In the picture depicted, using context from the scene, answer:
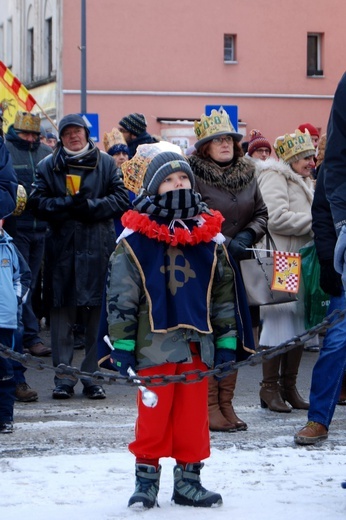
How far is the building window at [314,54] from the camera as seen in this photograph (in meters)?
41.8

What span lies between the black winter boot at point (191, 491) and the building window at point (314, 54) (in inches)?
1458

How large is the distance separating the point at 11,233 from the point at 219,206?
1.54m

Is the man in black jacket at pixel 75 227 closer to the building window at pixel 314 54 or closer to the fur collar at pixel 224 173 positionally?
the fur collar at pixel 224 173

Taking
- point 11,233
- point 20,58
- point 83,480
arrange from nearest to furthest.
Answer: point 83,480 < point 11,233 < point 20,58

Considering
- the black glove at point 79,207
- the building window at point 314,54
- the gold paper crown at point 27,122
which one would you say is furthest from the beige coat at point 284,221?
the building window at point 314,54

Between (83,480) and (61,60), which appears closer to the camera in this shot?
(83,480)

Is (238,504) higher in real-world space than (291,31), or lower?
lower

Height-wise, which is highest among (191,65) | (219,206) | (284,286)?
(191,65)

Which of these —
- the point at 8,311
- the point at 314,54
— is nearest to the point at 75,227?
the point at 8,311

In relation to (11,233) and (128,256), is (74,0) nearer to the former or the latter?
(11,233)

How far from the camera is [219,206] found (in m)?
8.00

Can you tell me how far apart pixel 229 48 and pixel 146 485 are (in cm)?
3618

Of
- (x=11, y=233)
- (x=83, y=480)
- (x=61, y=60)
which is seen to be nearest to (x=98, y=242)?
(x=11, y=233)

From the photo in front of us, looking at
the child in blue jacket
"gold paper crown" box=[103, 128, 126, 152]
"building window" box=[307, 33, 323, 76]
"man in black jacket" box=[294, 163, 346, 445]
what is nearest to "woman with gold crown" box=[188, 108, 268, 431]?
"man in black jacket" box=[294, 163, 346, 445]
